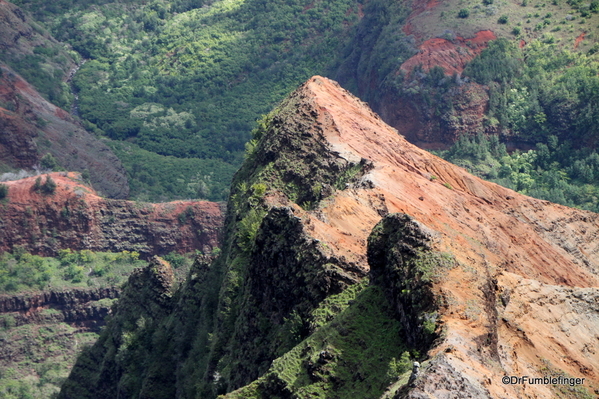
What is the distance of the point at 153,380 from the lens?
5616 cm

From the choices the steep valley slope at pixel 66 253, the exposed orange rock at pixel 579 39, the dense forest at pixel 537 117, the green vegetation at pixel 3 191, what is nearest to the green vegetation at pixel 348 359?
the steep valley slope at pixel 66 253

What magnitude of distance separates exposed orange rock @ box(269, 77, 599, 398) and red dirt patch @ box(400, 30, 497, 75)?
57424 mm

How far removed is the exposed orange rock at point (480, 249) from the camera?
30.1 m

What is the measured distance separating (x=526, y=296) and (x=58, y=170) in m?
93.7

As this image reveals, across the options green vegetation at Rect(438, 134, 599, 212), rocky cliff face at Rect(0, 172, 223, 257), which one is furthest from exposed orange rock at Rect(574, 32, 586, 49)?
rocky cliff face at Rect(0, 172, 223, 257)

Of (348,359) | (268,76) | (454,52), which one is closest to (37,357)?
(454,52)

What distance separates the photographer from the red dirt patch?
12188 cm

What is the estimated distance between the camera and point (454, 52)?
122438 millimetres

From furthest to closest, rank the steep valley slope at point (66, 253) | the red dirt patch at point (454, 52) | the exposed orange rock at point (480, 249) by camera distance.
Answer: the red dirt patch at point (454, 52) → the steep valley slope at point (66, 253) → the exposed orange rock at point (480, 249)

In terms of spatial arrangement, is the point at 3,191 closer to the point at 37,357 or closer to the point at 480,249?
the point at 37,357

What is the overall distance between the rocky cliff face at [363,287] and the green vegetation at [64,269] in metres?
33.9

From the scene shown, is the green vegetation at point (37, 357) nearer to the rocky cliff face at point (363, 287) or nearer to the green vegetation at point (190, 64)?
the rocky cliff face at point (363, 287)

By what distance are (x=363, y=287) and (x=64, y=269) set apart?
7267 centimetres

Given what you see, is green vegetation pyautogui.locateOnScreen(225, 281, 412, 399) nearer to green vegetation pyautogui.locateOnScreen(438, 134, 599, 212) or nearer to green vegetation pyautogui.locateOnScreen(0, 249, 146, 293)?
green vegetation pyautogui.locateOnScreen(438, 134, 599, 212)
